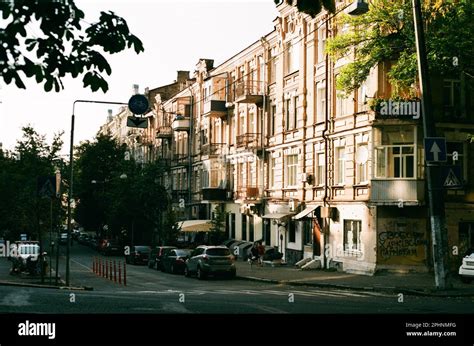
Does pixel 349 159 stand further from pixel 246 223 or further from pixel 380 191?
pixel 246 223

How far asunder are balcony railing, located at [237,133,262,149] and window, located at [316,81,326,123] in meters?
8.62

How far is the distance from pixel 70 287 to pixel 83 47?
70.6 feet

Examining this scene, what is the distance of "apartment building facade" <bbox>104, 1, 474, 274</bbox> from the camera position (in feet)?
103

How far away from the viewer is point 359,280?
94.4ft

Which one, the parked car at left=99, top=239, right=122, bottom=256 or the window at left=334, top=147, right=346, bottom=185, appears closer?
the window at left=334, top=147, right=346, bottom=185

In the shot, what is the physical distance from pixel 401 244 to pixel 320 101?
1018 cm

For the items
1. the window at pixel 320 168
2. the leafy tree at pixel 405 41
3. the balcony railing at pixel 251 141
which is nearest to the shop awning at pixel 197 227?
the balcony railing at pixel 251 141

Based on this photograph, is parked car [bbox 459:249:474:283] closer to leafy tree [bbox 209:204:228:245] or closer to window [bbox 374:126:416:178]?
window [bbox 374:126:416:178]

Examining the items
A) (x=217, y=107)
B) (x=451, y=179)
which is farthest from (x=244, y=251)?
(x=451, y=179)

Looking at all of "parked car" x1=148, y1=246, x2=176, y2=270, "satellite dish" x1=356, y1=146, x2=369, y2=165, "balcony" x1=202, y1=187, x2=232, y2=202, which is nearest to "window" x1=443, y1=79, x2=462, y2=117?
"satellite dish" x1=356, y1=146, x2=369, y2=165

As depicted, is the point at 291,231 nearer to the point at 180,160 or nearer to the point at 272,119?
the point at 272,119
